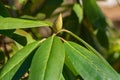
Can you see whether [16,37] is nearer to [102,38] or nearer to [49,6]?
[49,6]

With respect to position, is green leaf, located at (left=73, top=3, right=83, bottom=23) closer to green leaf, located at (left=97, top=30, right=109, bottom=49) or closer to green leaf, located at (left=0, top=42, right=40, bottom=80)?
green leaf, located at (left=97, top=30, right=109, bottom=49)

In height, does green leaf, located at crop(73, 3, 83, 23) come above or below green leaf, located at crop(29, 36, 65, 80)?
below

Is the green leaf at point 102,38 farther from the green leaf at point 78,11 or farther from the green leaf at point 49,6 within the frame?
the green leaf at point 49,6

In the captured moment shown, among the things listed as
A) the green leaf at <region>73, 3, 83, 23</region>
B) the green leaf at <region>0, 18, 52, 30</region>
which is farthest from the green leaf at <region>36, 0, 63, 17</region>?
the green leaf at <region>0, 18, 52, 30</region>

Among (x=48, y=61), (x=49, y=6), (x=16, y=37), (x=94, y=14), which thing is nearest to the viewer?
(x=48, y=61)

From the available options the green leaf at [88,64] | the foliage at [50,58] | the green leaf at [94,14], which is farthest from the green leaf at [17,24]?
the green leaf at [94,14]

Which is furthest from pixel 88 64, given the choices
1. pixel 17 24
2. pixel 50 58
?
pixel 17 24
